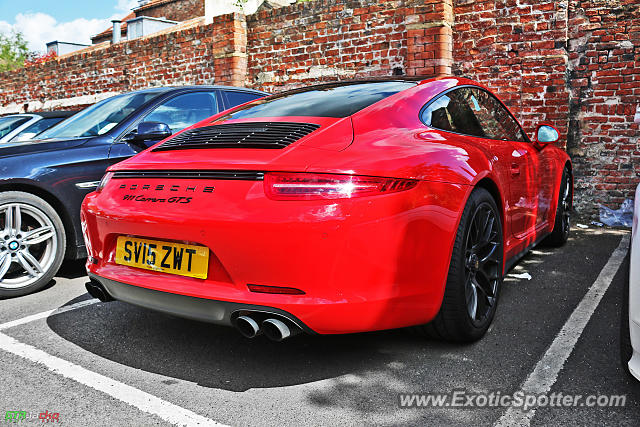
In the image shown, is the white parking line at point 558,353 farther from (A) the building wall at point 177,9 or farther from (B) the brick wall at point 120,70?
(A) the building wall at point 177,9

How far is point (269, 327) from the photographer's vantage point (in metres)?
2.22

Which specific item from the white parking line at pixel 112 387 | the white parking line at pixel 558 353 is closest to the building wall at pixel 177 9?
the white parking line at pixel 558 353

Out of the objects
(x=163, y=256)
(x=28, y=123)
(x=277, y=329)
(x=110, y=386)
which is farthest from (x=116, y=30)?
(x=277, y=329)

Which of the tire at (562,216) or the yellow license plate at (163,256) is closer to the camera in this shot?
the yellow license plate at (163,256)

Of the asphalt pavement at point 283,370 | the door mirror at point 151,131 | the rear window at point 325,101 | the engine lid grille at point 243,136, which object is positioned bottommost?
the asphalt pavement at point 283,370

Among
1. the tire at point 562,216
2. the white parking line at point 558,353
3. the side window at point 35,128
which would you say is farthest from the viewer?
the side window at point 35,128

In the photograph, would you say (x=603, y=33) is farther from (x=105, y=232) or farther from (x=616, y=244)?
(x=105, y=232)

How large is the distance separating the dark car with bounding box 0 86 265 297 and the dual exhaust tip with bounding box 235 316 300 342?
2.21m

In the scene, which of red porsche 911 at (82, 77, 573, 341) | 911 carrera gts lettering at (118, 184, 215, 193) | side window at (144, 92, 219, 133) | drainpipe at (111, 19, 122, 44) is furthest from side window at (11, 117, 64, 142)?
drainpipe at (111, 19, 122, 44)

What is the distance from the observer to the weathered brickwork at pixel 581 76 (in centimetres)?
632

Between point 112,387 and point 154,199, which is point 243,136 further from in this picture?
point 112,387

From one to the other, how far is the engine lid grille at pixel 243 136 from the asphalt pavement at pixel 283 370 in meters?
1.02

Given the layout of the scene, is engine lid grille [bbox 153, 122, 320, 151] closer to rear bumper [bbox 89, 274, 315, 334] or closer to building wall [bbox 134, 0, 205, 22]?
rear bumper [bbox 89, 274, 315, 334]

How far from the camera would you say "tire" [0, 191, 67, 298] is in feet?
12.1
